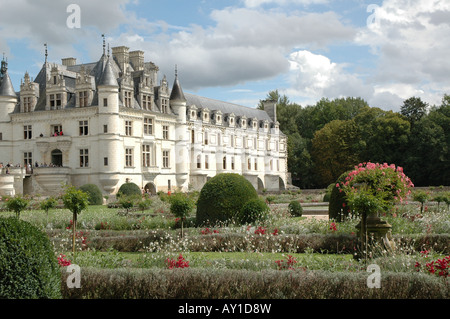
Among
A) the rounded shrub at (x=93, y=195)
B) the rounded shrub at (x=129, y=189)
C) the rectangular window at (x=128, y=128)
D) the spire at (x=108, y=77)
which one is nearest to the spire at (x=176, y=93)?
the rectangular window at (x=128, y=128)

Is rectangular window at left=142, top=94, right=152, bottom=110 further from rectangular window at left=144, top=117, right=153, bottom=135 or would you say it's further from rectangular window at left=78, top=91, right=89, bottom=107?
rectangular window at left=78, top=91, right=89, bottom=107

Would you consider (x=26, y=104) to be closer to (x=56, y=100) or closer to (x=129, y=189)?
(x=56, y=100)

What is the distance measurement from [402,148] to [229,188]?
3967cm

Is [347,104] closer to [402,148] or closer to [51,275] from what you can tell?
[402,148]

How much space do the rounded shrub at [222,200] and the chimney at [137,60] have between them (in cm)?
2893

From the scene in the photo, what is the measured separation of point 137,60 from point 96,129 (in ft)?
27.5

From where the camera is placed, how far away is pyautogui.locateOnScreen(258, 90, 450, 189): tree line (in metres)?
52.0

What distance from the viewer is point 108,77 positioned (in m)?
39.3

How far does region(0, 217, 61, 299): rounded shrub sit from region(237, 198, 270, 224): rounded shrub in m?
9.86

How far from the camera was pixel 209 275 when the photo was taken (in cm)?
870

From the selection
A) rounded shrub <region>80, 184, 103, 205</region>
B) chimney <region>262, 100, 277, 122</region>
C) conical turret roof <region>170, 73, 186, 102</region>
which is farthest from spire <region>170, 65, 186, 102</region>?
chimney <region>262, 100, 277, 122</region>

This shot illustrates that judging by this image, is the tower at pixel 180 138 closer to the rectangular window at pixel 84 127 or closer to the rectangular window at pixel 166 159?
the rectangular window at pixel 166 159

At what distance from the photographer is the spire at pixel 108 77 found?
39.2m
